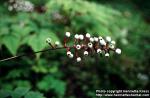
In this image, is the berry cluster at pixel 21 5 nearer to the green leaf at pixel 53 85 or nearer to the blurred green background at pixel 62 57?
the blurred green background at pixel 62 57

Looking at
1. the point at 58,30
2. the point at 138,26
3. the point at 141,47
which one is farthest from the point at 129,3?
the point at 58,30

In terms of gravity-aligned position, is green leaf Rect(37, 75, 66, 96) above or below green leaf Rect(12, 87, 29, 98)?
below

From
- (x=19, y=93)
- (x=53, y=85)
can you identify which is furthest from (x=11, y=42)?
(x=19, y=93)

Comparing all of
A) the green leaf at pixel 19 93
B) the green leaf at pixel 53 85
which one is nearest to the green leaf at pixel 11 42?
the green leaf at pixel 53 85

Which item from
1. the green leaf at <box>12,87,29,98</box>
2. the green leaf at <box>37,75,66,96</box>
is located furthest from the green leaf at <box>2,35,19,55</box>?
the green leaf at <box>12,87,29,98</box>

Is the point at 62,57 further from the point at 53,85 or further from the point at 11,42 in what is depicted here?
the point at 11,42

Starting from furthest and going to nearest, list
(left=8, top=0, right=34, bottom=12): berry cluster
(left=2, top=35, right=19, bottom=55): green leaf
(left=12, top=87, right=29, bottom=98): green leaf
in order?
(left=8, top=0, right=34, bottom=12): berry cluster, (left=2, top=35, right=19, bottom=55): green leaf, (left=12, top=87, right=29, bottom=98): green leaf

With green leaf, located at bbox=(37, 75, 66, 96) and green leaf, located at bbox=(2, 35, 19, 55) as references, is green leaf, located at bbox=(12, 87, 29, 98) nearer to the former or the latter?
green leaf, located at bbox=(2, 35, 19, 55)

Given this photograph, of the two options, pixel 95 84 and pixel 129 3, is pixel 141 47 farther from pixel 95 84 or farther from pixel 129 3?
pixel 129 3
